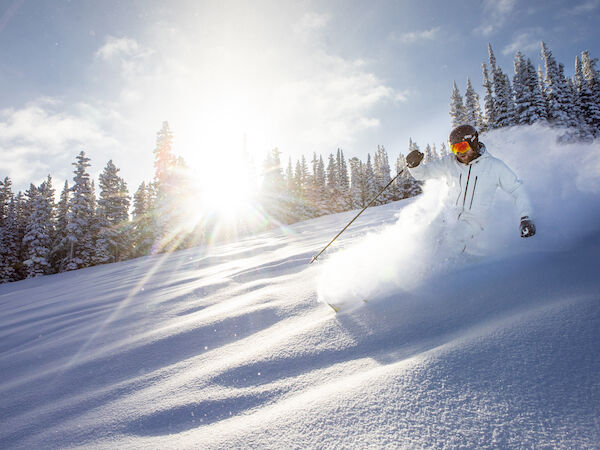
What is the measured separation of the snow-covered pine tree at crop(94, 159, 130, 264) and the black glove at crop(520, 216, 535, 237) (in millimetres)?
32623

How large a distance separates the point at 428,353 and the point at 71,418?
2.42 m

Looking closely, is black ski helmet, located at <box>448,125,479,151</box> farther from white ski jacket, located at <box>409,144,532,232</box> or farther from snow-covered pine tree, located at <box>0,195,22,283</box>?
snow-covered pine tree, located at <box>0,195,22,283</box>

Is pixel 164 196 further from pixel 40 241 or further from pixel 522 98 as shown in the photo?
pixel 522 98

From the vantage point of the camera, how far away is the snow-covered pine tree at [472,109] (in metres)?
31.6

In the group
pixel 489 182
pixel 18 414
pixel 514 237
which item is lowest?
pixel 18 414

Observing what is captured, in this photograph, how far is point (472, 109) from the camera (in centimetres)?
3228

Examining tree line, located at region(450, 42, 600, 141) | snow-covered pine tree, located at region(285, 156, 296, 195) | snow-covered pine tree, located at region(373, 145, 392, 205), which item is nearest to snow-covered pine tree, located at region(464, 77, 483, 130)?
tree line, located at region(450, 42, 600, 141)

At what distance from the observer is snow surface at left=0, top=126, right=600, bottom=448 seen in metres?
1.16

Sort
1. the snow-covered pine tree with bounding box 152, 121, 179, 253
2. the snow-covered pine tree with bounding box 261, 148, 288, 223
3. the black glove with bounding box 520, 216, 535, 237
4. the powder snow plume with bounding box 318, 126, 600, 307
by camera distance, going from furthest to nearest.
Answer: the snow-covered pine tree with bounding box 261, 148, 288, 223 → the snow-covered pine tree with bounding box 152, 121, 179, 253 → the powder snow plume with bounding box 318, 126, 600, 307 → the black glove with bounding box 520, 216, 535, 237

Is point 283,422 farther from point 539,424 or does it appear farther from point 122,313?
point 122,313

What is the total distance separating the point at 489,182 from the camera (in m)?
3.12

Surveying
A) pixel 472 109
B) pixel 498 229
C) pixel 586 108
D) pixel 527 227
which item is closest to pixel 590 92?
pixel 586 108

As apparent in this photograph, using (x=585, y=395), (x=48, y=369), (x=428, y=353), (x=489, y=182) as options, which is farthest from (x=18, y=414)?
(x=489, y=182)

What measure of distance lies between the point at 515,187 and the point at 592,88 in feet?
164
